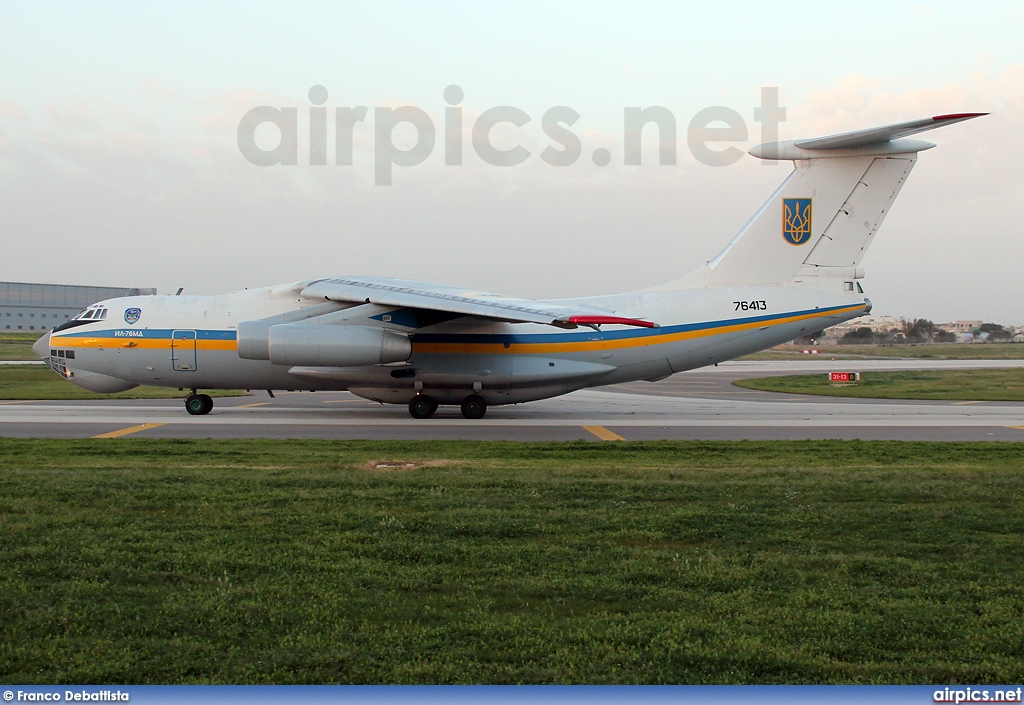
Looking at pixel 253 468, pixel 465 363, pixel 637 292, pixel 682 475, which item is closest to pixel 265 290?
pixel 465 363

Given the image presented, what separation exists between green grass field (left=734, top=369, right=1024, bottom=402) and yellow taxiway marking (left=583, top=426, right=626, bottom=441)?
1370 centimetres

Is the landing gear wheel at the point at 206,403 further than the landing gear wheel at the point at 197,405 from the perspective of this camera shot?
Yes

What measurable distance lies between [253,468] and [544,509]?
4771mm

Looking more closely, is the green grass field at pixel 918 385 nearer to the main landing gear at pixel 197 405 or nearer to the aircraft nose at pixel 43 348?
the main landing gear at pixel 197 405

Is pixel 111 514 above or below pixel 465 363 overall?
below

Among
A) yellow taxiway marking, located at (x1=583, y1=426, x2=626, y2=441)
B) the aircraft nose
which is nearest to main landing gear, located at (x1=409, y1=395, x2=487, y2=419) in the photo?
yellow taxiway marking, located at (x1=583, y1=426, x2=626, y2=441)

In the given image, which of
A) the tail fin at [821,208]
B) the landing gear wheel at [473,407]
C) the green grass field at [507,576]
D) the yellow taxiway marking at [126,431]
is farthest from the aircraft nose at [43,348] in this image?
the tail fin at [821,208]

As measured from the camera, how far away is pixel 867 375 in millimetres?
37562

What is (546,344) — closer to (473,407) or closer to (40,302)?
(473,407)

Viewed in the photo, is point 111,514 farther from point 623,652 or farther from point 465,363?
point 465,363

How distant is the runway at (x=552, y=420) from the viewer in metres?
17.2

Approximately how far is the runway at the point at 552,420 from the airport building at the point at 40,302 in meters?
90.2

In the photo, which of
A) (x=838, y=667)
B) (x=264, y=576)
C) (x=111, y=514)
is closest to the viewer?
(x=838, y=667)

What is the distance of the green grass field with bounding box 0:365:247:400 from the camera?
27.0 m
